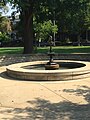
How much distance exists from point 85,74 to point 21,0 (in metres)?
9.13

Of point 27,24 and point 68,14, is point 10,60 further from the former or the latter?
point 68,14

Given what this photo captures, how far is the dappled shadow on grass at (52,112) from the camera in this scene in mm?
7523

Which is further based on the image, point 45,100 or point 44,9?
point 44,9

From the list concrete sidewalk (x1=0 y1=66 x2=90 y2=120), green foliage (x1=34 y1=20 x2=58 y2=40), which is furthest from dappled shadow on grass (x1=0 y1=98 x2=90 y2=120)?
green foliage (x1=34 y1=20 x2=58 y2=40)

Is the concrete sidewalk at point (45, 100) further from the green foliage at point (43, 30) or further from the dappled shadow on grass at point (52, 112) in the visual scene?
the green foliage at point (43, 30)

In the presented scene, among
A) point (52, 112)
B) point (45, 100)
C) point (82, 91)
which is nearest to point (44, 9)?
point (82, 91)

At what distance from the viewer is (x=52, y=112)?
7.99 metres

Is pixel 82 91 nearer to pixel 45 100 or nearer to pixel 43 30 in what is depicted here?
pixel 45 100

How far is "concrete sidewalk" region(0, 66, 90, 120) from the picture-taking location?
773 centimetres

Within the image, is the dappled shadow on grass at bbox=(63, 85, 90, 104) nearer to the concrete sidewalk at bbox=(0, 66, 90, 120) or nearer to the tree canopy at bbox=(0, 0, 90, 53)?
the concrete sidewalk at bbox=(0, 66, 90, 120)

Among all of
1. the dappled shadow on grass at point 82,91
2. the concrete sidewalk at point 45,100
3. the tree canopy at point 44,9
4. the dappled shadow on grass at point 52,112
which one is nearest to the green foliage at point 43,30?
the tree canopy at point 44,9

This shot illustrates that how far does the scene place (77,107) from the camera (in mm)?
8383

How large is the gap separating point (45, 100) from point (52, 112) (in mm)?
1299

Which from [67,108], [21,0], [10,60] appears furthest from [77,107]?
[21,0]
